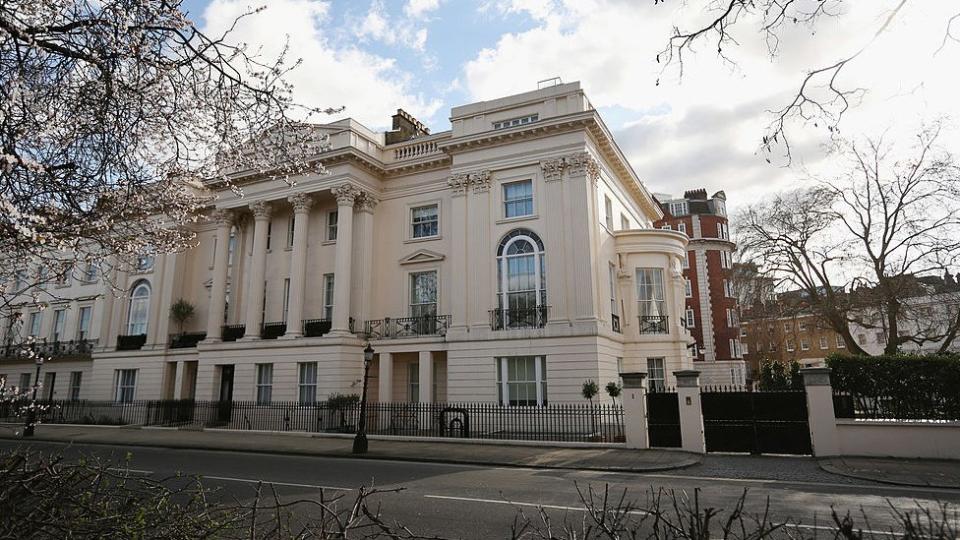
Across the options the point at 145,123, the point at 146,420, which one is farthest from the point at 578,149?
the point at 146,420

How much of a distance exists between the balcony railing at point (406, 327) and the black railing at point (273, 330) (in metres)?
4.58

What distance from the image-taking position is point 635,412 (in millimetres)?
15344

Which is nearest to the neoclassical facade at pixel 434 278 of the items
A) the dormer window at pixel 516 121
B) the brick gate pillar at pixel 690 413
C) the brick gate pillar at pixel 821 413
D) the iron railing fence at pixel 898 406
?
the dormer window at pixel 516 121

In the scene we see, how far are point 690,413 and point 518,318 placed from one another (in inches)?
354

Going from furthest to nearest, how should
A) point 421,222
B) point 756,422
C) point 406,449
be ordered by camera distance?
point 421,222 < point 406,449 < point 756,422

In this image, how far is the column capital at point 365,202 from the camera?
26469 millimetres

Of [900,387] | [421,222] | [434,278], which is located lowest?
[900,387]

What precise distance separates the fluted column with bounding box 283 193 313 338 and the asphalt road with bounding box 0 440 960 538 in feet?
36.0

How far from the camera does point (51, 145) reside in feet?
22.1

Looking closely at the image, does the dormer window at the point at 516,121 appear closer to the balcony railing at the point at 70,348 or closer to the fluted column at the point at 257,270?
the fluted column at the point at 257,270

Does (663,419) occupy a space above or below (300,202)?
below

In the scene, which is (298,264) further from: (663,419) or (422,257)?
(663,419)

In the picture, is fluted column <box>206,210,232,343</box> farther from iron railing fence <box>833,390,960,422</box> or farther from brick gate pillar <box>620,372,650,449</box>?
iron railing fence <box>833,390,960,422</box>

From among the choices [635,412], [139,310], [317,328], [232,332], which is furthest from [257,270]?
[635,412]
